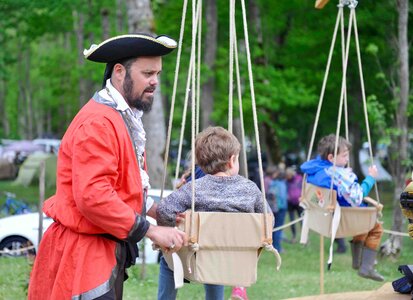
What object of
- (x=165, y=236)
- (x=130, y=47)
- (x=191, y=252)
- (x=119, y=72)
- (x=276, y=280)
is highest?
(x=130, y=47)

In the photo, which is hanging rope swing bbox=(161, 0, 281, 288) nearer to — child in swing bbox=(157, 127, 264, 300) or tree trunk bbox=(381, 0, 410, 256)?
child in swing bbox=(157, 127, 264, 300)

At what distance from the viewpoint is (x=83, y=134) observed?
4246mm

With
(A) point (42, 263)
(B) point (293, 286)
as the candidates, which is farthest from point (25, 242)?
(A) point (42, 263)

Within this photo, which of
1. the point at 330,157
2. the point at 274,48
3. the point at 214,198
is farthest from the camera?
the point at 274,48

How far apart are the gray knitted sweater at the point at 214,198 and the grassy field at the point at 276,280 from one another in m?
4.62

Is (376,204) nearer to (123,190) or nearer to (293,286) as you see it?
(293,286)

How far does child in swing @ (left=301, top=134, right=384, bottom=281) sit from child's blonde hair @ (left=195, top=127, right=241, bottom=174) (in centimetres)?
355

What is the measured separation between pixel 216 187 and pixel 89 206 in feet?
3.38

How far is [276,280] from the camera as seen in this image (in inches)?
470

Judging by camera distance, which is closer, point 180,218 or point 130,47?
point 130,47

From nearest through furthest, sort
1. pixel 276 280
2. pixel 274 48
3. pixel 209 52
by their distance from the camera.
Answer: pixel 276 280 → pixel 209 52 → pixel 274 48

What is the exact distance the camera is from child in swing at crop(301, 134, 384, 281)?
8664 mm

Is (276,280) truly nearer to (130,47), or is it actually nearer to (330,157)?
(330,157)

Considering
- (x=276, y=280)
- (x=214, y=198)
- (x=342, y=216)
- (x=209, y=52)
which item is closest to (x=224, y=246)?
(x=214, y=198)
